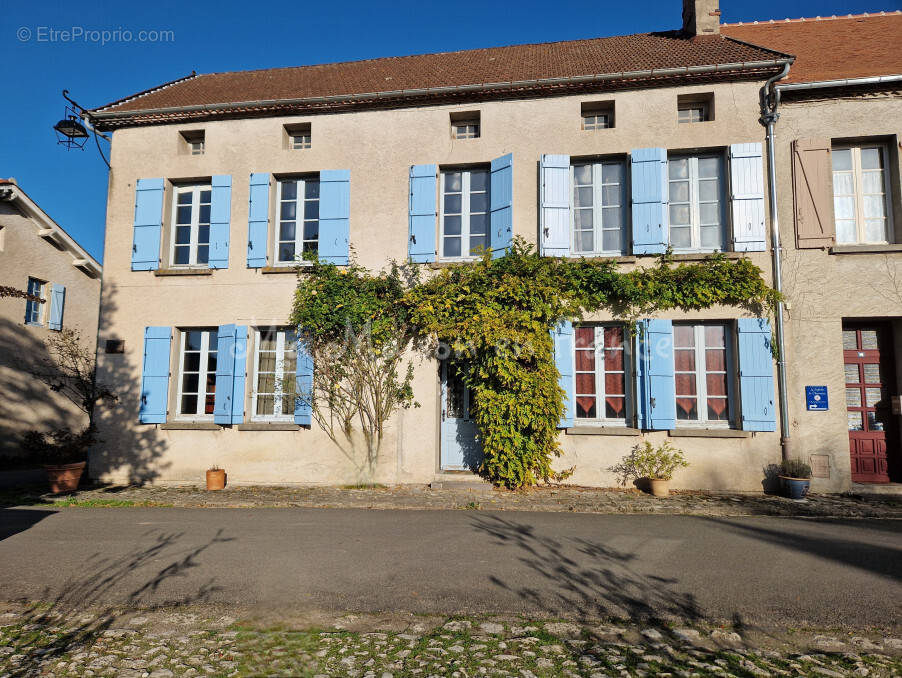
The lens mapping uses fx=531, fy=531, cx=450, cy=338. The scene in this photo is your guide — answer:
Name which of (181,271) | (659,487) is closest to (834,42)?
(659,487)

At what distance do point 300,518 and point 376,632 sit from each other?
11.7 ft

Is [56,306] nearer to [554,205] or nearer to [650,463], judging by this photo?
[554,205]

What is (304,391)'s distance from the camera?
8.73 metres

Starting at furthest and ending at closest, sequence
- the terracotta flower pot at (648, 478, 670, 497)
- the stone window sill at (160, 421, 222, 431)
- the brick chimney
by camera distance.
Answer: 1. the brick chimney
2. the stone window sill at (160, 421, 222, 431)
3. the terracotta flower pot at (648, 478, 670, 497)

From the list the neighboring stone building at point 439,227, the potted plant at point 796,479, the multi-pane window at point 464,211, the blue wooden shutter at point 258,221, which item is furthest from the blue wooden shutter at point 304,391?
the potted plant at point 796,479

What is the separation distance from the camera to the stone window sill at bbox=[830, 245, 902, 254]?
771 cm

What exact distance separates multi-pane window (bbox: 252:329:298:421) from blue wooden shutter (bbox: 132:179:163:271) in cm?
246

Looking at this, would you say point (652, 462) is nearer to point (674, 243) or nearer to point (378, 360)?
Result: point (674, 243)

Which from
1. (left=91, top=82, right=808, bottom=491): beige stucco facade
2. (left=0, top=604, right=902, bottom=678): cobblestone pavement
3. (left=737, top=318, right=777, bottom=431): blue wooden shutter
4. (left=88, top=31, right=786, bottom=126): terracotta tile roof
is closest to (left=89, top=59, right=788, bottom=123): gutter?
(left=88, top=31, right=786, bottom=126): terracotta tile roof

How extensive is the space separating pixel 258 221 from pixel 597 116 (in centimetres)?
609

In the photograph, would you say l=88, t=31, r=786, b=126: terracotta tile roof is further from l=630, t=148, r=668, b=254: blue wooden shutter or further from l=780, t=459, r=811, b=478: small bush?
l=780, t=459, r=811, b=478: small bush

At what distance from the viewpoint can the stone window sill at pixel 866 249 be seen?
771cm

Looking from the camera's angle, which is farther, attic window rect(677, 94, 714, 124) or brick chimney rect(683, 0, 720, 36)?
brick chimney rect(683, 0, 720, 36)

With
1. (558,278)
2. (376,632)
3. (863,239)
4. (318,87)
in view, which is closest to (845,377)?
(863,239)
